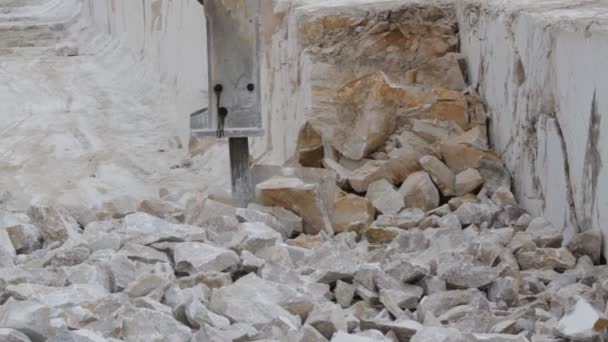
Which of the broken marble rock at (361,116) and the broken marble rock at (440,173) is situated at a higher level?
the broken marble rock at (361,116)

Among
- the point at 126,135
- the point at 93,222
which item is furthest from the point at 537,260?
the point at 126,135

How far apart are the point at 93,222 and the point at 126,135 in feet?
8.54

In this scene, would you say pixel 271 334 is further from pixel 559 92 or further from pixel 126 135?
pixel 126 135

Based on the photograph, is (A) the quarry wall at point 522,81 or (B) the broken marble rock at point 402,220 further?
(B) the broken marble rock at point 402,220

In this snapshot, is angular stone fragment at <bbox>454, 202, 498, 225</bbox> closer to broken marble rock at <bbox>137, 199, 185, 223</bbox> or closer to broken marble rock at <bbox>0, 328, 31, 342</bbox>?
broken marble rock at <bbox>137, 199, 185, 223</bbox>

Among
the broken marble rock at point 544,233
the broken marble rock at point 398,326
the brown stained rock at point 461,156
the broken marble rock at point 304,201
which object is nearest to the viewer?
the broken marble rock at point 398,326

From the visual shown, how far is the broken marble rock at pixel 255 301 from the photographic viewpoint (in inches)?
85.0

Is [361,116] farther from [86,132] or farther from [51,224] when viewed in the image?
[86,132]

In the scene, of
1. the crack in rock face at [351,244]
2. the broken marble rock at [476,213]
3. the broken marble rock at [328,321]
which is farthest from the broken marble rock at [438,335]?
the broken marble rock at [476,213]

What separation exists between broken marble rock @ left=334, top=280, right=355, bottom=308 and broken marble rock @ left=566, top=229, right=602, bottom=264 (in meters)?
0.59

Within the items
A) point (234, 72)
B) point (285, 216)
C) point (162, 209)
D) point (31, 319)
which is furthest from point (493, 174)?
point (31, 319)

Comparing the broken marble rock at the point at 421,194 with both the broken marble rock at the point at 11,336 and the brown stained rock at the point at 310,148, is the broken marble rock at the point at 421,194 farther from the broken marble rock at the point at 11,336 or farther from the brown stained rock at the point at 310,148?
the broken marble rock at the point at 11,336

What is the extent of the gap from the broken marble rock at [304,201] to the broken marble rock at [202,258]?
581 mm

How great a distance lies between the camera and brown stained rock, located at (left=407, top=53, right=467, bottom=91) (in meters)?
3.88
